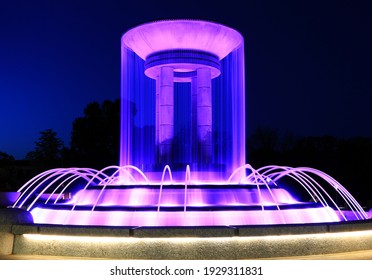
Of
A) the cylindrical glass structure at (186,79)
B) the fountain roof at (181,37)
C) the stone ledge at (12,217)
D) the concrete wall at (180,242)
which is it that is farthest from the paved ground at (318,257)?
the fountain roof at (181,37)

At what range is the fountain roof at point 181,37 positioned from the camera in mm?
19953

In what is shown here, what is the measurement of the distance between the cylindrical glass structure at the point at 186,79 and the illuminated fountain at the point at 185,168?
5 cm

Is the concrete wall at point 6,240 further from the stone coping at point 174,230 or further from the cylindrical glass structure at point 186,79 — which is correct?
the cylindrical glass structure at point 186,79

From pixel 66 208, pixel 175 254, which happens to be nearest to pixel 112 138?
pixel 66 208

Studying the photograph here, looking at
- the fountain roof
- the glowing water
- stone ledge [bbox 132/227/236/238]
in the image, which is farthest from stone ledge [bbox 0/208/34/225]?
the fountain roof

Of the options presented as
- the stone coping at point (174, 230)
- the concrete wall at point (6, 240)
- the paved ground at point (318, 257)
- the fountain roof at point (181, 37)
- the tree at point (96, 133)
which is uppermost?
the fountain roof at point (181, 37)

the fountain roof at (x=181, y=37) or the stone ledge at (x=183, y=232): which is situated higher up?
the fountain roof at (x=181, y=37)

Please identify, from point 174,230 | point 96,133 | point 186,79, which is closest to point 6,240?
point 174,230

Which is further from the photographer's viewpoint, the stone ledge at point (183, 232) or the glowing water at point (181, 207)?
the glowing water at point (181, 207)

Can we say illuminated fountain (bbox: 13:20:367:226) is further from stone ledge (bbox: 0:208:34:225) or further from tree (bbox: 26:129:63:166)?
tree (bbox: 26:129:63:166)

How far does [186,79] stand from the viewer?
79.4 feet

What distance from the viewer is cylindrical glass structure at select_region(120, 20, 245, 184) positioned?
65.3ft

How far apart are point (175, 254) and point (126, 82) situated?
540 inches

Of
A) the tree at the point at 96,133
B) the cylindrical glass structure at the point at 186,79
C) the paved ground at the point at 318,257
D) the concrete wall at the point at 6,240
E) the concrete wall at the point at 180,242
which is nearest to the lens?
the concrete wall at the point at 180,242
